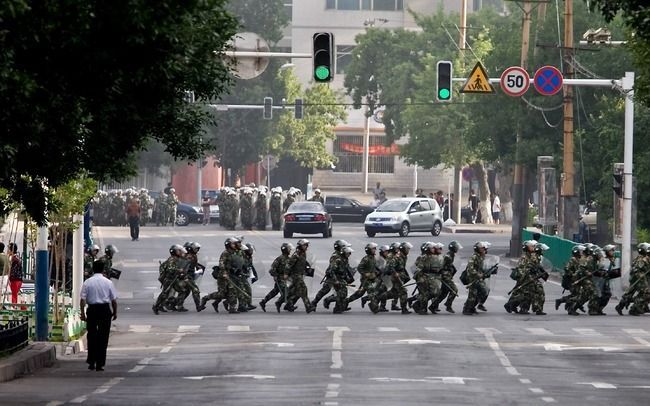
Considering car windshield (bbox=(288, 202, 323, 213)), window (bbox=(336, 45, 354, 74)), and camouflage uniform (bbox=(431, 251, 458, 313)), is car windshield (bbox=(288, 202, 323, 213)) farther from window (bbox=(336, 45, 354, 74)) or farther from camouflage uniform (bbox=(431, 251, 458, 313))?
window (bbox=(336, 45, 354, 74))

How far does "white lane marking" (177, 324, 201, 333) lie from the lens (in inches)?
1384

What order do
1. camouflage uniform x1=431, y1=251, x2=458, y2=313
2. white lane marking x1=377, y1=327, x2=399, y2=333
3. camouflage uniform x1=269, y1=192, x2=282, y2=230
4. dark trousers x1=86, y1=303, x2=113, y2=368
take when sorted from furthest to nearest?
camouflage uniform x1=269, y1=192, x2=282, y2=230, camouflage uniform x1=431, y1=251, x2=458, y2=313, white lane marking x1=377, y1=327, x2=399, y2=333, dark trousers x1=86, y1=303, x2=113, y2=368

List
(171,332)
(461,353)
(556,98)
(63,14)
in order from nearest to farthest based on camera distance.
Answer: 1. (63,14)
2. (461,353)
3. (171,332)
4. (556,98)

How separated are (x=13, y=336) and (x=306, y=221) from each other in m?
44.4

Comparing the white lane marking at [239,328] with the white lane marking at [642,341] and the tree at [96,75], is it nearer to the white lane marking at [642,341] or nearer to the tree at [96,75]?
Answer: the white lane marking at [642,341]

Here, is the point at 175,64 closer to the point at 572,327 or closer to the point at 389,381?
the point at 389,381

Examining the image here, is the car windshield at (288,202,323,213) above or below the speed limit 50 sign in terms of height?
below

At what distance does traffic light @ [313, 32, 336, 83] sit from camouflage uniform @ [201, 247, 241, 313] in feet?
25.6

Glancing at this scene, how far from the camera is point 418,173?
12506 centimetres

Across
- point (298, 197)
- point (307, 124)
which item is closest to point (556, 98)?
point (298, 197)

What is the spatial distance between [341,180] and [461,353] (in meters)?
97.5

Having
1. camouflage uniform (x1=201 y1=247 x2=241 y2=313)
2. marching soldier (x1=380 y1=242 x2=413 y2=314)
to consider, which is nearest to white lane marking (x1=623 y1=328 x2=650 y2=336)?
marching soldier (x1=380 y1=242 x2=413 y2=314)

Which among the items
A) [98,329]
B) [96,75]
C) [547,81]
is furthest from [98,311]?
[547,81]

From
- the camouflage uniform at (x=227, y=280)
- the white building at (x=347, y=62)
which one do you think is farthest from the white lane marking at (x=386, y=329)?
the white building at (x=347, y=62)
